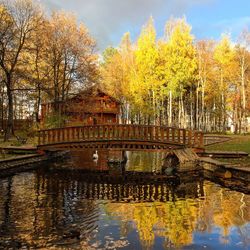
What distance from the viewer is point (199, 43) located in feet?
182

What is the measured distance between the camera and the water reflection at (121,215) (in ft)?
30.7

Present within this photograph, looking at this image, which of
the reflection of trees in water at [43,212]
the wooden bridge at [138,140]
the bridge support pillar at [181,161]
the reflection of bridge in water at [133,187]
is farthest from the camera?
the wooden bridge at [138,140]

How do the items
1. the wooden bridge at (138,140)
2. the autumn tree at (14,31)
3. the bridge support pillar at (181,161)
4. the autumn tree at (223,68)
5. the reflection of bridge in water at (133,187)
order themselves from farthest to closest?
the autumn tree at (223,68) → the autumn tree at (14,31) → the wooden bridge at (138,140) → the bridge support pillar at (181,161) → the reflection of bridge in water at (133,187)

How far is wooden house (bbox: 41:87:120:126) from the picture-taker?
41.7 meters

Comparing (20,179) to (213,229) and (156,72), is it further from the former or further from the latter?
(156,72)

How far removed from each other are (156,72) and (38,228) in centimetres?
3760

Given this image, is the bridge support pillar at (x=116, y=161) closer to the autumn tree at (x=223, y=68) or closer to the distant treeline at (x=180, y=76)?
the distant treeline at (x=180, y=76)

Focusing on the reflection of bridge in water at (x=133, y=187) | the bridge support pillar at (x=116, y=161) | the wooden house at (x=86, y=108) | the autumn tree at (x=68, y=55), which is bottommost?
the reflection of bridge in water at (x=133, y=187)

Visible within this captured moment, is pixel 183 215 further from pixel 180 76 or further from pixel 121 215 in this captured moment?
pixel 180 76

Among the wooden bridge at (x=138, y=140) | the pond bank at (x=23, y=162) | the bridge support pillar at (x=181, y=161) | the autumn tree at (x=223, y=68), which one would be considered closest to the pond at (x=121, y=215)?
the pond bank at (x=23, y=162)

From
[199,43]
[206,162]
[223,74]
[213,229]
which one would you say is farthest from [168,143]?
[199,43]

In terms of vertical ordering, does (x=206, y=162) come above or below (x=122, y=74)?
below

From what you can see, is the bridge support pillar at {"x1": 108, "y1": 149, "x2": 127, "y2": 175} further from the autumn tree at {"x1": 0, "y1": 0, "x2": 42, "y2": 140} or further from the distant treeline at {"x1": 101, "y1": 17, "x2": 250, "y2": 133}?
the distant treeline at {"x1": 101, "y1": 17, "x2": 250, "y2": 133}

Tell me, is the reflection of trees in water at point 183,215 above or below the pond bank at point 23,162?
below
